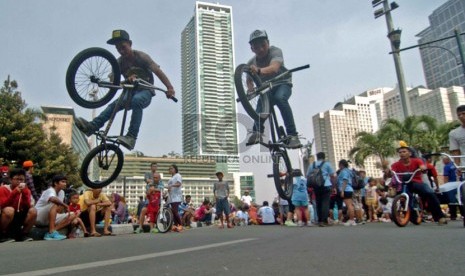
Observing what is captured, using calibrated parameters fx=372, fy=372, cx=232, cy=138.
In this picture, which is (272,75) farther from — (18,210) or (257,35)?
(18,210)

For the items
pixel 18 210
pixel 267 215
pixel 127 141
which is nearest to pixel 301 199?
pixel 267 215

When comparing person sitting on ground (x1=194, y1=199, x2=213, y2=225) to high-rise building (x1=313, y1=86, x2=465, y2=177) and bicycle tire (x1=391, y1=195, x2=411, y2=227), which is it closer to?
bicycle tire (x1=391, y1=195, x2=411, y2=227)

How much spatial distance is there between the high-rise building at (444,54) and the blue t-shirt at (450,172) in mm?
30222

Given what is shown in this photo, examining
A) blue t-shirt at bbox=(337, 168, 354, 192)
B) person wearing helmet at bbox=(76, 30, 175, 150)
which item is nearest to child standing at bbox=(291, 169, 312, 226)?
blue t-shirt at bbox=(337, 168, 354, 192)

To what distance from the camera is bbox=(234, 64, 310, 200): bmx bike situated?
431 inches

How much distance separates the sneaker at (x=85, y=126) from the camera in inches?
349

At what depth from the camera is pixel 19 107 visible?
20.6m

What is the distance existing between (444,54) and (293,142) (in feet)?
147

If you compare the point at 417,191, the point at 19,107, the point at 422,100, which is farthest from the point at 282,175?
the point at 422,100

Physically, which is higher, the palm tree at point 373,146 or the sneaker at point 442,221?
the palm tree at point 373,146

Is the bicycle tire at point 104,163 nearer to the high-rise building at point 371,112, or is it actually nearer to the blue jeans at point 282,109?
the blue jeans at point 282,109

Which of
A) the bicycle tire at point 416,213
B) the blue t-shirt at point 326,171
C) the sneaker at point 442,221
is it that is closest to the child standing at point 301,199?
the blue t-shirt at point 326,171

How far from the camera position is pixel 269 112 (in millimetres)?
11234

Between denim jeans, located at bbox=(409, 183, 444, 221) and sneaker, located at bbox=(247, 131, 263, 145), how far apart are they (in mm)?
5374
